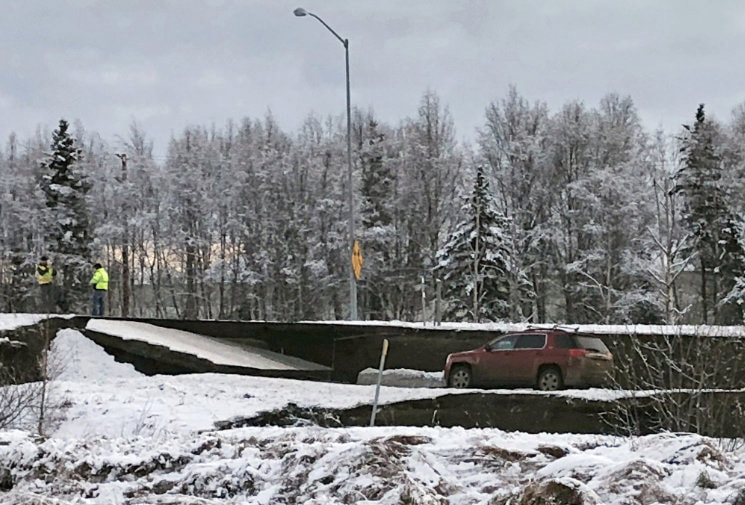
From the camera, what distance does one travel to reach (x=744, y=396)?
58.8ft

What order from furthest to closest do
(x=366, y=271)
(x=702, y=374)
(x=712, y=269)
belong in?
(x=366, y=271), (x=712, y=269), (x=702, y=374)

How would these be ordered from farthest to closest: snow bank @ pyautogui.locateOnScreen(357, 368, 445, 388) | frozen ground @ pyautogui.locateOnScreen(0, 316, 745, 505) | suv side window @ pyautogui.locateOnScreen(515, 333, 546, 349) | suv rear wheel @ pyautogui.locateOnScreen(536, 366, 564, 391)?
snow bank @ pyautogui.locateOnScreen(357, 368, 445, 388) < suv side window @ pyautogui.locateOnScreen(515, 333, 546, 349) < suv rear wheel @ pyautogui.locateOnScreen(536, 366, 564, 391) < frozen ground @ pyautogui.locateOnScreen(0, 316, 745, 505)

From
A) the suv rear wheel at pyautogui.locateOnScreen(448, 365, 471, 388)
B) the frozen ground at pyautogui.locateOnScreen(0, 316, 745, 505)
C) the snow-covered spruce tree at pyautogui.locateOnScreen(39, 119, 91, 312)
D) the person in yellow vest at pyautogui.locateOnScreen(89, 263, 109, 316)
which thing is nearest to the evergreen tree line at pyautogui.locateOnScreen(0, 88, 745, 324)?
the snow-covered spruce tree at pyautogui.locateOnScreen(39, 119, 91, 312)

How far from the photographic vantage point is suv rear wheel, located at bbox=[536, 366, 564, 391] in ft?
68.5

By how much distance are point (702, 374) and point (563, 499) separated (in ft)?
31.4

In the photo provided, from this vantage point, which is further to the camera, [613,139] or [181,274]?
[181,274]

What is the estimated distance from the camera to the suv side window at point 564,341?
21.1m

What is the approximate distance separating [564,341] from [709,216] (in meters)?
29.3

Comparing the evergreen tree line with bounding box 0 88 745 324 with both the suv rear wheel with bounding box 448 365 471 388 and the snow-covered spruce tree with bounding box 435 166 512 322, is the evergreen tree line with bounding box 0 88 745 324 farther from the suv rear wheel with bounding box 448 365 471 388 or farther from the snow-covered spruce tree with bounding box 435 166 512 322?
the suv rear wheel with bounding box 448 365 471 388

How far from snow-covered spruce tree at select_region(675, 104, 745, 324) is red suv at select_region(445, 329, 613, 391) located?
27.1 metres

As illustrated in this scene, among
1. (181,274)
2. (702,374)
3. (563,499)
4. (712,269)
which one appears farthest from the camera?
(181,274)

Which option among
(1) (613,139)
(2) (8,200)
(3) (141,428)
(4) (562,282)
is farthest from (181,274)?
(3) (141,428)

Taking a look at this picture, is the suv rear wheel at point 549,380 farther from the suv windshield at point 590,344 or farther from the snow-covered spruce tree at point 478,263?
the snow-covered spruce tree at point 478,263

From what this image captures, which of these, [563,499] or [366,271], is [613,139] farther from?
[563,499]
